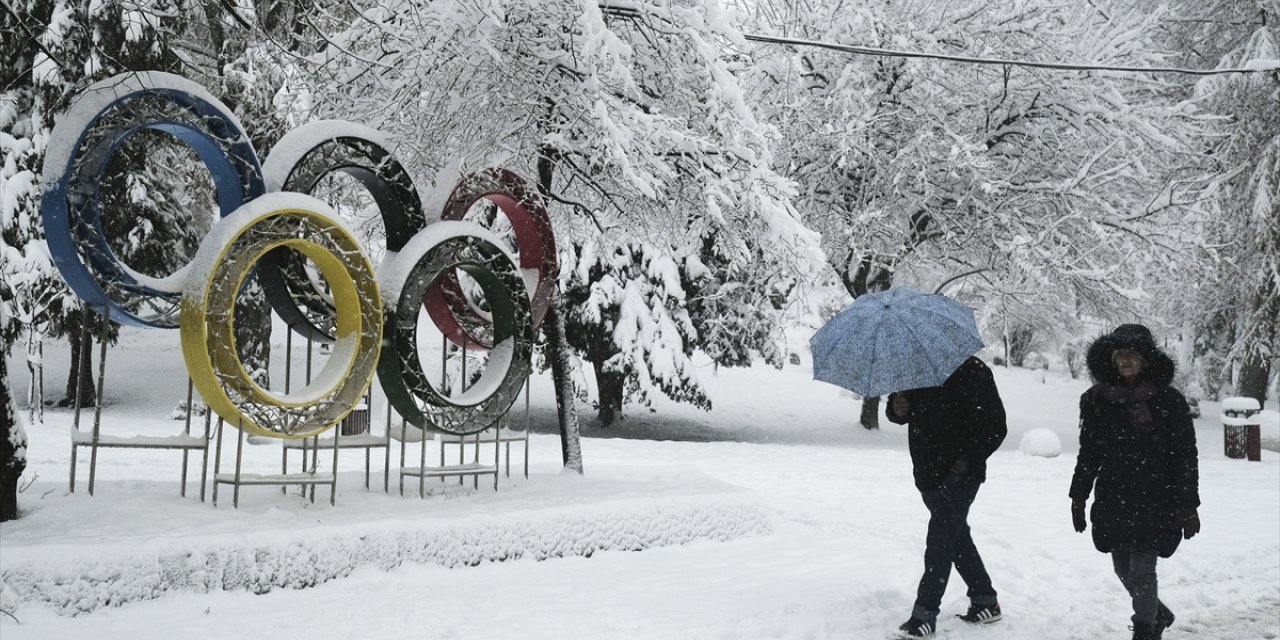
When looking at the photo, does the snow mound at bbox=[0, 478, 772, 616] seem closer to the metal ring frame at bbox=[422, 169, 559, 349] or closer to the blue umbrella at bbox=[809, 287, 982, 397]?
the metal ring frame at bbox=[422, 169, 559, 349]

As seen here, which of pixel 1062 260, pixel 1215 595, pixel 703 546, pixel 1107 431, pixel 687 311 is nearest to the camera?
pixel 1107 431

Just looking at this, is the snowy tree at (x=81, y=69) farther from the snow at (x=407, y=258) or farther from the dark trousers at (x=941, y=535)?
the dark trousers at (x=941, y=535)

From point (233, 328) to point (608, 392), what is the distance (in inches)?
572

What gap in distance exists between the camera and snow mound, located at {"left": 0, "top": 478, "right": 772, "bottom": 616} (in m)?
5.73

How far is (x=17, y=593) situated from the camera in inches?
219

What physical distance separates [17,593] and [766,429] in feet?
64.1

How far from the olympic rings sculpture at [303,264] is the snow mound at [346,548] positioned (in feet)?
3.42

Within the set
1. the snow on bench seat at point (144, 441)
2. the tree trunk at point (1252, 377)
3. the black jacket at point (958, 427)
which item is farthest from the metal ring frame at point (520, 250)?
the tree trunk at point (1252, 377)

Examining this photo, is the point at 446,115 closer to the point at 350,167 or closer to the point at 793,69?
the point at 350,167

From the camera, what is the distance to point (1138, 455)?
5.25 meters

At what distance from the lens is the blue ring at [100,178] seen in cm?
666

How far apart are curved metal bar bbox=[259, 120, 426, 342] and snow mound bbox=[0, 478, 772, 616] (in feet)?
6.73

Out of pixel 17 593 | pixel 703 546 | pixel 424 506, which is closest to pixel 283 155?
pixel 424 506

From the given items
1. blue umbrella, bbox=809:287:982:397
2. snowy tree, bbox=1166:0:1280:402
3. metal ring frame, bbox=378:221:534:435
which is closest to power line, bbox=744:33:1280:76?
metal ring frame, bbox=378:221:534:435
